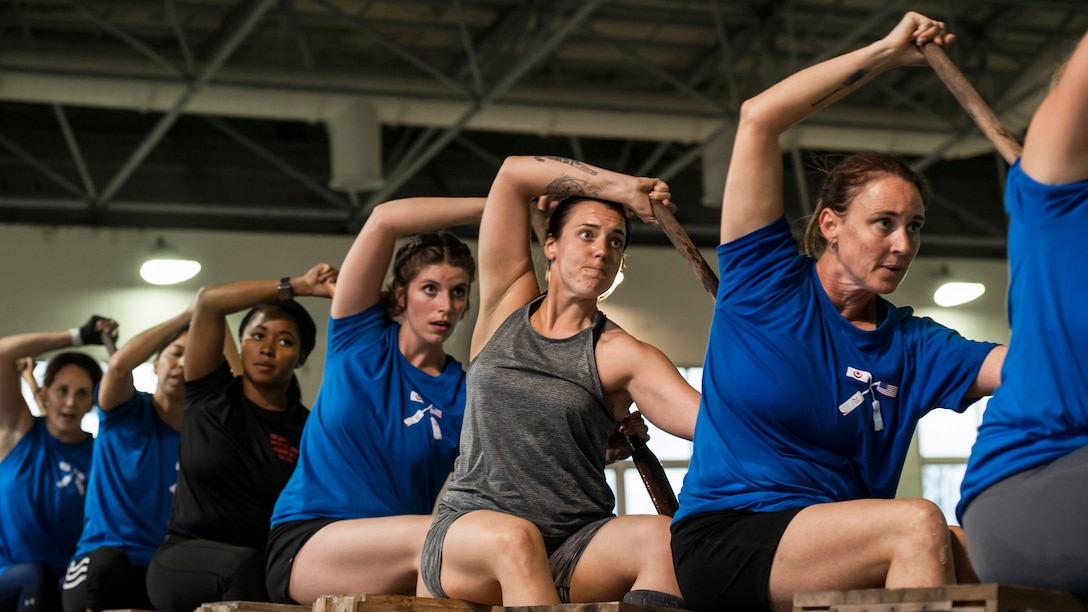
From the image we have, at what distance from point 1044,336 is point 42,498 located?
15.7ft

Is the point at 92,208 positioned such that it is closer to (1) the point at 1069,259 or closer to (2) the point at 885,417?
(2) the point at 885,417

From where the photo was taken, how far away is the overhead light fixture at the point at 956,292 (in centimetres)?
1070

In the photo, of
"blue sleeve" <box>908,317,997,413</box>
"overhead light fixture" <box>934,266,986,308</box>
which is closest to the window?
"overhead light fixture" <box>934,266,986,308</box>

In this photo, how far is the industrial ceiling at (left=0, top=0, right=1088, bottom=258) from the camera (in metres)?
8.62

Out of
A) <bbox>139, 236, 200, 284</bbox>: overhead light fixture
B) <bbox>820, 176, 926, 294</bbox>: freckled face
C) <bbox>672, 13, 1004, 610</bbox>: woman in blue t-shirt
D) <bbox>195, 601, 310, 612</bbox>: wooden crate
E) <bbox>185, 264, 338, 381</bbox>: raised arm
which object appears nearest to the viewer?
<bbox>672, 13, 1004, 610</bbox>: woman in blue t-shirt

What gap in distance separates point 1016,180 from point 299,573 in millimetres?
2029

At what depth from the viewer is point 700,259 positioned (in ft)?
9.62

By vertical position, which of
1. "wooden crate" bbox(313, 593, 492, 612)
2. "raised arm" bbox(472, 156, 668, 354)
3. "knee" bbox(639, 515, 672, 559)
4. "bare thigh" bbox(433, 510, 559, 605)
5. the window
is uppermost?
the window

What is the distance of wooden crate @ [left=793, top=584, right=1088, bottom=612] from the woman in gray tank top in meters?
0.75

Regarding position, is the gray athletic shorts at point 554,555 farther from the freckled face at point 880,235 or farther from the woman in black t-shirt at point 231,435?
the woman in black t-shirt at point 231,435

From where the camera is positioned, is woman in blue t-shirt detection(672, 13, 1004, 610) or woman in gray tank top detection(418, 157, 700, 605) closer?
woman in blue t-shirt detection(672, 13, 1004, 610)

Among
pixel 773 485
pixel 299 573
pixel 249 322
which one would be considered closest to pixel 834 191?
pixel 773 485

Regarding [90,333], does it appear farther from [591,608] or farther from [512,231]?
[591,608]

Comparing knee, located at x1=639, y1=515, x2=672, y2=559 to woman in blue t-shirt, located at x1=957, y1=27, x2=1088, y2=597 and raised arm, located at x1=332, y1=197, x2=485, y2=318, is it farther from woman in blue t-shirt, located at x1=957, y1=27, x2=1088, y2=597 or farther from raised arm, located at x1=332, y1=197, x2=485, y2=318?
raised arm, located at x1=332, y1=197, x2=485, y2=318
